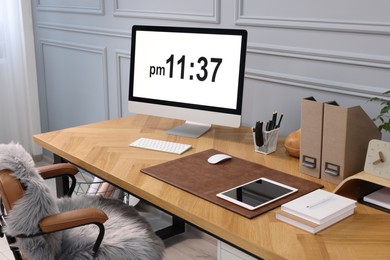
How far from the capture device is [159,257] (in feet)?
Answer: 5.40

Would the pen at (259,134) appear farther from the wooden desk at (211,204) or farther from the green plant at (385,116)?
the green plant at (385,116)

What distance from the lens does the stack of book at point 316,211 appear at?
1.27m

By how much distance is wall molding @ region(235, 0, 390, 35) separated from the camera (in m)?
1.74

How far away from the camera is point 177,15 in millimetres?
2486

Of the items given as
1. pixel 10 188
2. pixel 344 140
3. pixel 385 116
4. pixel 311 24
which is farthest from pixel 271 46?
pixel 10 188

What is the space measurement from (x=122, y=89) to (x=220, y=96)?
1.13 meters

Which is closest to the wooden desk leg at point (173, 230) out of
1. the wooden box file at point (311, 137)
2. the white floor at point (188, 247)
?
the white floor at point (188, 247)

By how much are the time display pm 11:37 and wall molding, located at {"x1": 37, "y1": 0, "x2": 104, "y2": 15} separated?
100 centimetres

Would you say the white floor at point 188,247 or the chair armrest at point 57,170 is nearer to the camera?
the chair armrest at point 57,170

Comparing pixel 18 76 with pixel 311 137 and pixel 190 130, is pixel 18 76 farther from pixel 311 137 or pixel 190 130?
pixel 311 137

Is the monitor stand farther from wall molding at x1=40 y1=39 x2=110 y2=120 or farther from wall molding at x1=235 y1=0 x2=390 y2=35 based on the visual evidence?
wall molding at x1=40 y1=39 x2=110 y2=120

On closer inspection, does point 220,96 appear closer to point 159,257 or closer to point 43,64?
point 159,257

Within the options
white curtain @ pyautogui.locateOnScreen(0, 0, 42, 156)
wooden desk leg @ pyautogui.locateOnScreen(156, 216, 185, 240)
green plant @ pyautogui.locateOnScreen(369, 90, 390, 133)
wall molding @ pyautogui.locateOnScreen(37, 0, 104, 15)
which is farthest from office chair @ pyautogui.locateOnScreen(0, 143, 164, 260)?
white curtain @ pyautogui.locateOnScreen(0, 0, 42, 156)

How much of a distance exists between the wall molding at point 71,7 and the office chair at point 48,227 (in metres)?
1.61
